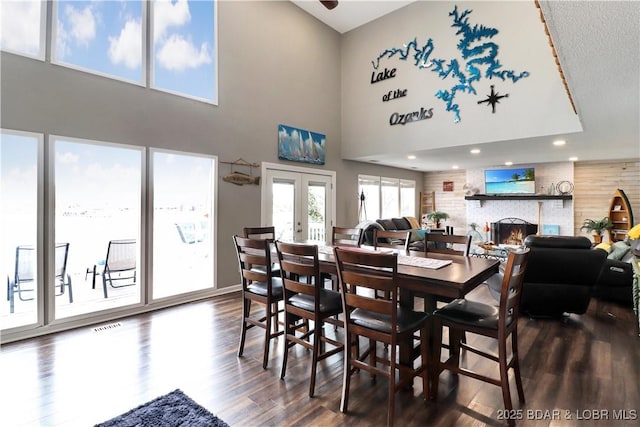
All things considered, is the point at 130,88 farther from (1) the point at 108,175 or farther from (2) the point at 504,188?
(2) the point at 504,188

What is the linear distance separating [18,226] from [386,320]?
146 inches

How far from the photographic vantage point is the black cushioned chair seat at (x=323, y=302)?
2354mm

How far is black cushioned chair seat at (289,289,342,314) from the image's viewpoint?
2.35 metres

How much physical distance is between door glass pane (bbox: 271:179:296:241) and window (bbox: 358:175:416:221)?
7.23 feet

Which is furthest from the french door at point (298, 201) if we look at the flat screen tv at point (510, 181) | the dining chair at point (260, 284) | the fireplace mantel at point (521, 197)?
the flat screen tv at point (510, 181)

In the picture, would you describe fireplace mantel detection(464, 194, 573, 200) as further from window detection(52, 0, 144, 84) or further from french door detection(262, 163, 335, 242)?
window detection(52, 0, 144, 84)

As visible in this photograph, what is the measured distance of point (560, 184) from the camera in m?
7.77

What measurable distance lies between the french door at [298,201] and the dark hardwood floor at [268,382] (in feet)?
8.70

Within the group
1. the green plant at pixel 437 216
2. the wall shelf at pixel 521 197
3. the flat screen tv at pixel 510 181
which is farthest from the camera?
the green plant at pixel 437 216

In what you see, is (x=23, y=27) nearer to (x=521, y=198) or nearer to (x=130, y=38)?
(x=130, y=38)

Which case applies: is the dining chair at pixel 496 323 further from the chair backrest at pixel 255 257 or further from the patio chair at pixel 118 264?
the patio chair at pixel 118 264

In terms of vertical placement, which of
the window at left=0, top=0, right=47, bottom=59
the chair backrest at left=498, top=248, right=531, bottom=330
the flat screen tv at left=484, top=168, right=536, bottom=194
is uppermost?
the window at left=0, top=0, right=47, bottom=59

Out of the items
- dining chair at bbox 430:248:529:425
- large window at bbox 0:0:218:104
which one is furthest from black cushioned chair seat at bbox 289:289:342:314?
large window at bbox 0:0:218:104

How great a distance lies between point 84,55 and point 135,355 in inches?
130
